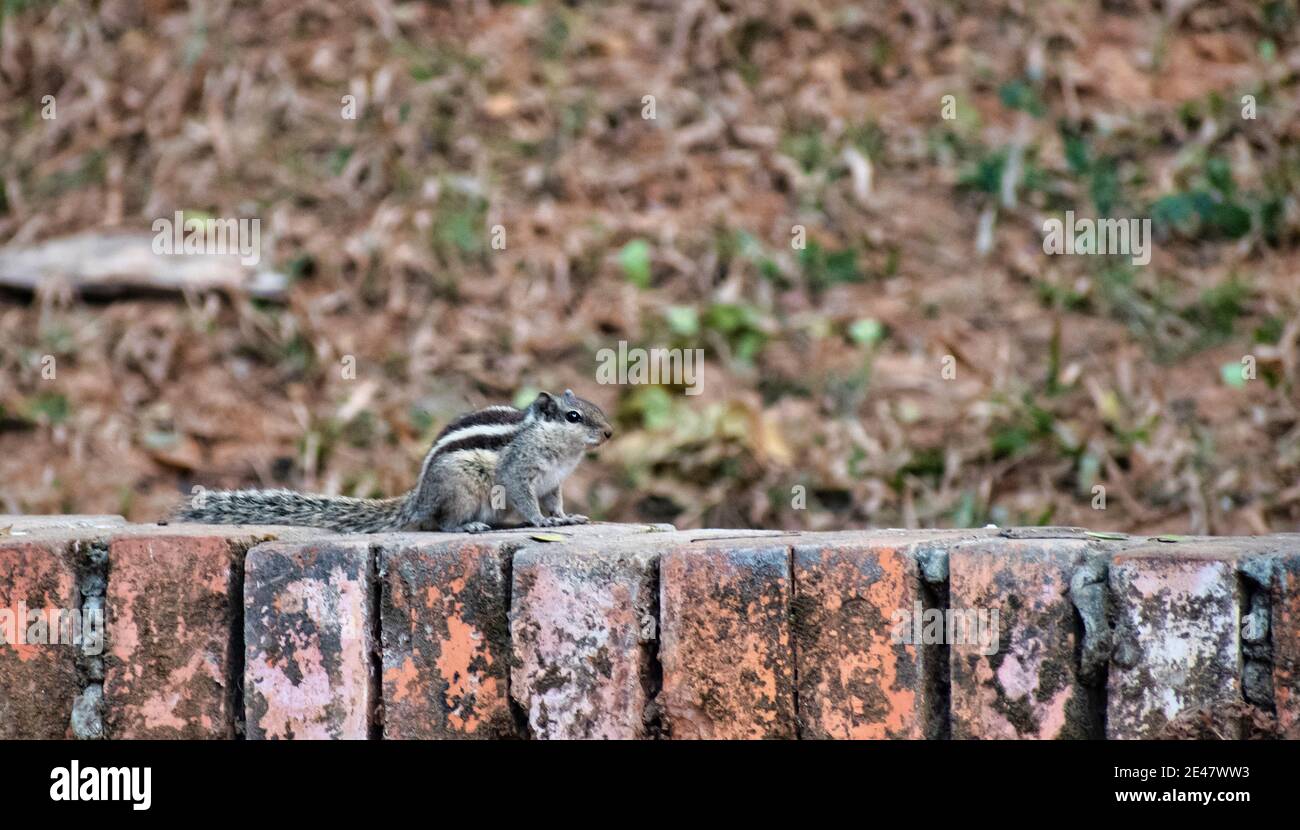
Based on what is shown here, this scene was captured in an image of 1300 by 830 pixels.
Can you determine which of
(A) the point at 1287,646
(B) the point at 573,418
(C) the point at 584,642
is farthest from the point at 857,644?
(B) the point at 573,418

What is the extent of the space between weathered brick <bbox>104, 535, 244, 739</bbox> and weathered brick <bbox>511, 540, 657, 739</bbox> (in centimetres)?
66

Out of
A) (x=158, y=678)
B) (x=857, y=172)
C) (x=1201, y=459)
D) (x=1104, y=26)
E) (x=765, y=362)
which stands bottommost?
(x=158, y=678)

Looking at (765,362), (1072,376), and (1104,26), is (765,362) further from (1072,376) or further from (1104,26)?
(1104,26)

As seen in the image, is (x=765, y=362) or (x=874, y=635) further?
(x=765, y=362)

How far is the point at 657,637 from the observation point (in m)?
3.19

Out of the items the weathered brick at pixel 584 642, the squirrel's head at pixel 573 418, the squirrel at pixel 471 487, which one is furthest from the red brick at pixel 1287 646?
the squirrel's head at pixel 573 418

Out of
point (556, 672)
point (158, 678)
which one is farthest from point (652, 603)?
point (158, 678)

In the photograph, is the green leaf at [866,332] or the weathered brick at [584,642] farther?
the green leaf at [866,332]

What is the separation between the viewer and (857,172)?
311 inches

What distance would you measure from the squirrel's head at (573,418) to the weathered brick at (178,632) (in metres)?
1.74

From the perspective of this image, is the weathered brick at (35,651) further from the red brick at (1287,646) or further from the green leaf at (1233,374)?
the green leaf at (1233,374)

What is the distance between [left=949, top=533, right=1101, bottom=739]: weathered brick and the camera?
2.96m

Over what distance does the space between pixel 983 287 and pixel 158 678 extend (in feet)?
16.5

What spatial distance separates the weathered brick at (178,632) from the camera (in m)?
3.32
